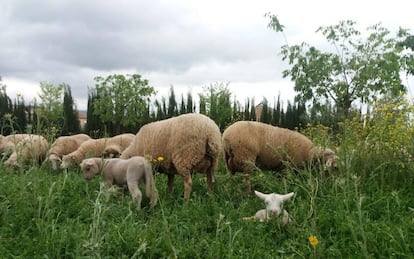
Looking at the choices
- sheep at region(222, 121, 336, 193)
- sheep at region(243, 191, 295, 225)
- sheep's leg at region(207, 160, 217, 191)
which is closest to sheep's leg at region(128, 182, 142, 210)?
sheep's leg at region(207, 160, 217, 191)

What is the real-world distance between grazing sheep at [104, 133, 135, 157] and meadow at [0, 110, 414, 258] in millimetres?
2412

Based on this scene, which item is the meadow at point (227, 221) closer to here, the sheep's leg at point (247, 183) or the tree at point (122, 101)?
the sheep's leg at point (247, 183)

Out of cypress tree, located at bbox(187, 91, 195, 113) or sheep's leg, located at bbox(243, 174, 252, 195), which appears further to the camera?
cypress tree, located at bbox(187, 91, 195, 113)

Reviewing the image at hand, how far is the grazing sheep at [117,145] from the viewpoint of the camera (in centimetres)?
854

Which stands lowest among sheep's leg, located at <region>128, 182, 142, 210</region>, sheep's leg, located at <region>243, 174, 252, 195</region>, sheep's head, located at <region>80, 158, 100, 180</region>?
sheep's leg, located at <region>243, 174, 252, 195</region>

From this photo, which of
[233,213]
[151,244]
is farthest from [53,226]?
[233,213]

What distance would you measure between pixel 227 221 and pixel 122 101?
69.0ft

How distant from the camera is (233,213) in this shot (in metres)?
4.95

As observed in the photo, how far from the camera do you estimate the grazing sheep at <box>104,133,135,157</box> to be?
28.0ft

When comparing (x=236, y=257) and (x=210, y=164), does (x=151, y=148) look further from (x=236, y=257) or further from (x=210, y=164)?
(x=236, y=257)

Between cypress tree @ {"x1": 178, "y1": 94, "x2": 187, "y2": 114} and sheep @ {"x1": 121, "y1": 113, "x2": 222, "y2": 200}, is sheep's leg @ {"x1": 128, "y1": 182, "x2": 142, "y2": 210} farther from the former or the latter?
cypress tree @ {"x1": 178, "y1": 94, "x2": 187, "y2": 114}

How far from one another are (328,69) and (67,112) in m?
16.7

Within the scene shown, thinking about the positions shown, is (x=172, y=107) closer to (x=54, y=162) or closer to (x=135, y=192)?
(x=54, y=162)

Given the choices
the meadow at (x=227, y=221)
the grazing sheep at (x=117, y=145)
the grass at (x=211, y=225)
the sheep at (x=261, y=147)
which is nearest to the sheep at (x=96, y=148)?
the grazing sheep at (x=117, y=145)
